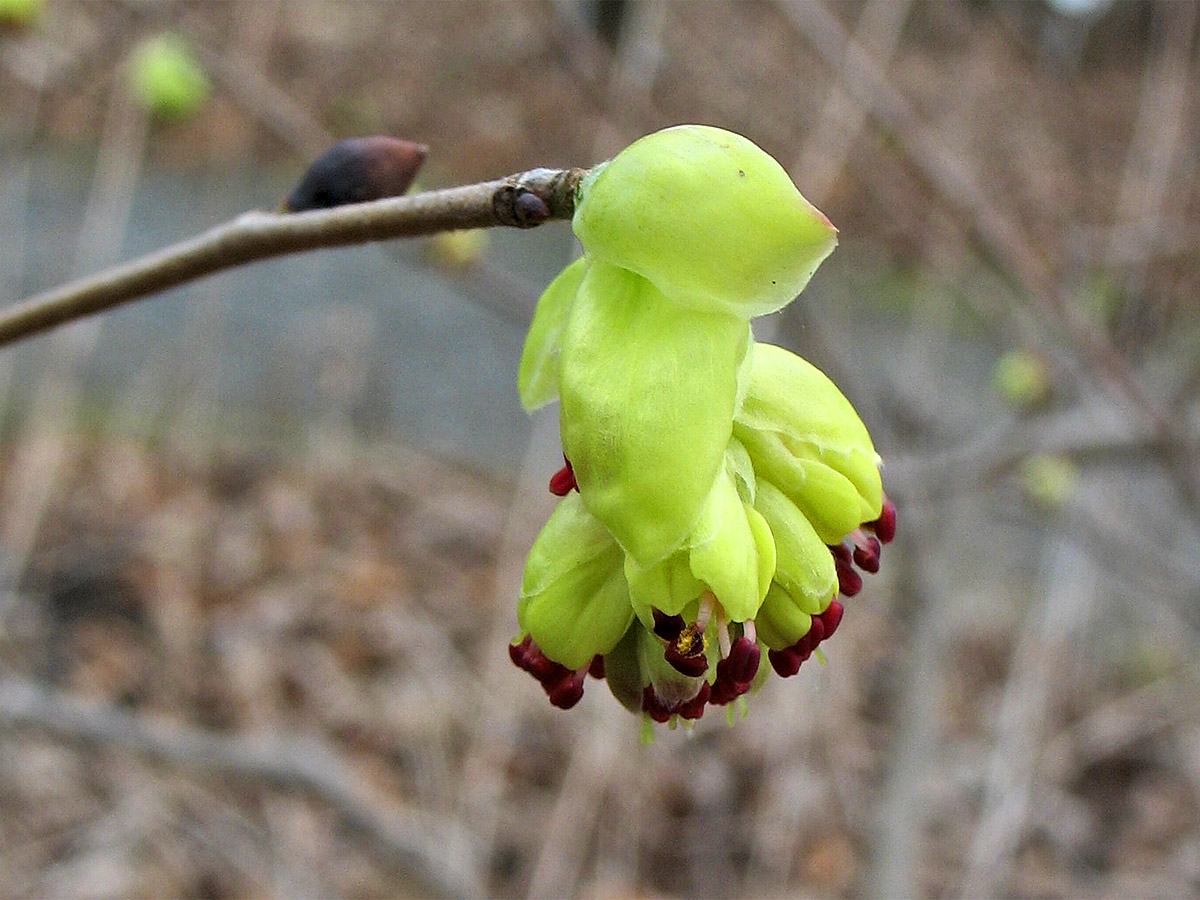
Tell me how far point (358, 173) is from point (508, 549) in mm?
2993

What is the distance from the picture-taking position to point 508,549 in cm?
357

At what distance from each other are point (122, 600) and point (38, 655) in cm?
A: 30

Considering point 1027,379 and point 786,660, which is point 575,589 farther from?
point 1027,379

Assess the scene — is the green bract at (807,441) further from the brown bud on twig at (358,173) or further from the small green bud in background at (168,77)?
the small green bud in background at (168,77)

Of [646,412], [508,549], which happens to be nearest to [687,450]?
[646,412]

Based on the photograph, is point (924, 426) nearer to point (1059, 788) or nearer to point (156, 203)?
point (1059, 788)

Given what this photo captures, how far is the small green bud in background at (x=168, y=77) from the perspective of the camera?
2949 millimetres

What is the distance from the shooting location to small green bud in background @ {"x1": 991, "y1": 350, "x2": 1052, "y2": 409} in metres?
2.25

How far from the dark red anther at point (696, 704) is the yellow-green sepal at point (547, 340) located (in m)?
0.17

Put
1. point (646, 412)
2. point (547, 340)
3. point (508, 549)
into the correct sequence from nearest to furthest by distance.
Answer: point (646, 412), point (547, 340), point (508, 549)

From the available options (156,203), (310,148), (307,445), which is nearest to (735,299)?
(310,148)

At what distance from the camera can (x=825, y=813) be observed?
3.13 metres

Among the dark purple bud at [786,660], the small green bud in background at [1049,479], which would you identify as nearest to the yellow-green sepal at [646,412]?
the dark purple bud at [786,660]

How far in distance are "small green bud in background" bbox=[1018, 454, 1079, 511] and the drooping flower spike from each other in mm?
2045
